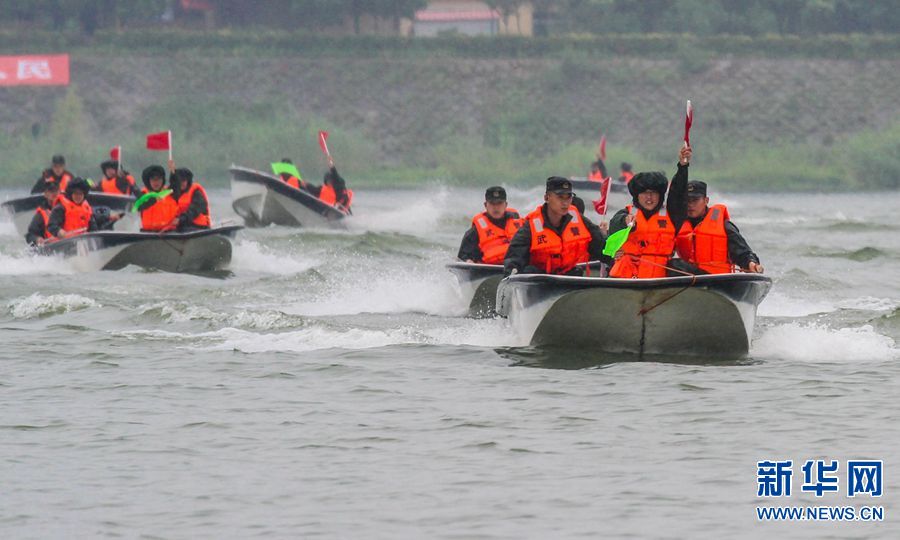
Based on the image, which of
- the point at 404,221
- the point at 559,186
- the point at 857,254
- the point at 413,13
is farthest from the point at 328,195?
the point at 413,13

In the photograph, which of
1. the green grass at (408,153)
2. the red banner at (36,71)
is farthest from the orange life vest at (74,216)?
the red banner at (36,71)

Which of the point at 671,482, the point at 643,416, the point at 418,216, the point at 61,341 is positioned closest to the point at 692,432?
the point at 643,416

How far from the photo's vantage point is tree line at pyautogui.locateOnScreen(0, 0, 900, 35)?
2918 inches

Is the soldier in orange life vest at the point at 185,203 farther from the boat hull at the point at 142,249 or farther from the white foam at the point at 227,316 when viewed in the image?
the white foam at the point at 227,316

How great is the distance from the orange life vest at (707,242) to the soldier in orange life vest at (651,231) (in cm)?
28

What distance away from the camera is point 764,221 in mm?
38719

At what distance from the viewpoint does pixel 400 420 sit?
1229 centimetres

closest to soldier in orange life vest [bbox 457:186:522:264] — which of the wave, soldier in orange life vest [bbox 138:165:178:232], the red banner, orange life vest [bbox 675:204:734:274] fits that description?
orange life vest [bbox 675:204:734:274]

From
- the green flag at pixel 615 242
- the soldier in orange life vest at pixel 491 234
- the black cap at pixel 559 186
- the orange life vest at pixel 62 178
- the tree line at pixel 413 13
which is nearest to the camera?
the green flag at pixel 615 242

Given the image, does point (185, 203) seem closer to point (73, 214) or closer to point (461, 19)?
point (73, 214)

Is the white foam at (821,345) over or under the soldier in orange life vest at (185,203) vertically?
under

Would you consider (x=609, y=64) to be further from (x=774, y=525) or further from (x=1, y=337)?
(x=774, y=525)

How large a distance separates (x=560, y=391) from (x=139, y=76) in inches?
2295

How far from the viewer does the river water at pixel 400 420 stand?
980cm
